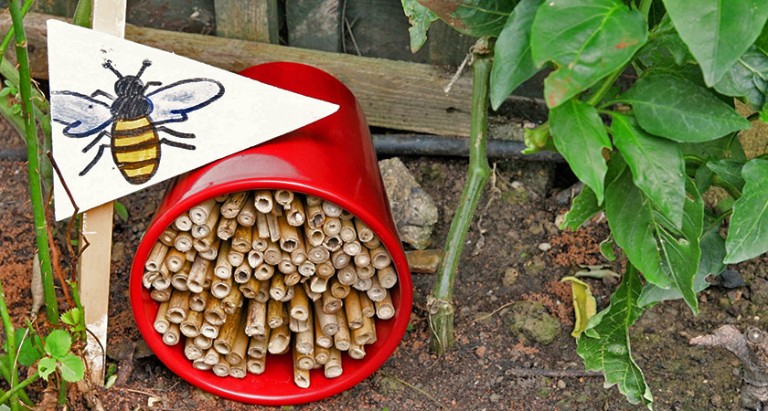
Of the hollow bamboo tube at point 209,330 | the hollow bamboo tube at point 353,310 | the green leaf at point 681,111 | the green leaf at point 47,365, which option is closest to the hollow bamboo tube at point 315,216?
the hollow bamboo tube at point 353,310

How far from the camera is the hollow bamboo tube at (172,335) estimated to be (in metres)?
1.98

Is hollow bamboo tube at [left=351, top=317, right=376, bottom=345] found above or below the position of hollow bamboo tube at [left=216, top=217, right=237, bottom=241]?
below

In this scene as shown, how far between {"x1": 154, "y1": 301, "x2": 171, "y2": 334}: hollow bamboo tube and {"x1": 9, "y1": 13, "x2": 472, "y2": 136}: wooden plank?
82cm

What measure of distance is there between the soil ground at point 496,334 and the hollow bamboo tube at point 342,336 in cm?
16

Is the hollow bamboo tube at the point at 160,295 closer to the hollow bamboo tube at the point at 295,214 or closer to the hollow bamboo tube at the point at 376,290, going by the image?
the hollow bamboo tube at the point at 295,214

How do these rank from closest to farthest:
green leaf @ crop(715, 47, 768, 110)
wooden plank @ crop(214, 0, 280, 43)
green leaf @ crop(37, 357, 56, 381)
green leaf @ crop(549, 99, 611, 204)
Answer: green leaf @ crop(549, 99, 611, 204), green leaf @ crop(715, 47, 768, 110), green leaf @ crop(37, 357, 56, 381), wooden plank @ crop(214, 0, 280, 43)

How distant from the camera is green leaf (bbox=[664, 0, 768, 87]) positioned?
1.21 metres

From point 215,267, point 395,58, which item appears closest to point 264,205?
point 215,267

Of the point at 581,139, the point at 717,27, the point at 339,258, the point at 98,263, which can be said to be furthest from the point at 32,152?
the point at 717,27

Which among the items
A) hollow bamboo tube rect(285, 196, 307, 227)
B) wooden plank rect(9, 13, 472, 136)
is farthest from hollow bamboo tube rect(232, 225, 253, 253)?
wooden plank rect(9, 13, 472, 136)

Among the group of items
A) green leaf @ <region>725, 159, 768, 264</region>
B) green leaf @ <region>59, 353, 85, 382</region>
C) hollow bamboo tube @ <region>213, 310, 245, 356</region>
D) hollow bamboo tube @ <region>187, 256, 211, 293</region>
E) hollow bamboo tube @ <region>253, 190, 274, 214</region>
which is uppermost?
green leaf @ <region>725, 159, 768, 264</region>

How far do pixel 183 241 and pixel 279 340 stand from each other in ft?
1.06

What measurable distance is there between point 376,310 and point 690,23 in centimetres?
100

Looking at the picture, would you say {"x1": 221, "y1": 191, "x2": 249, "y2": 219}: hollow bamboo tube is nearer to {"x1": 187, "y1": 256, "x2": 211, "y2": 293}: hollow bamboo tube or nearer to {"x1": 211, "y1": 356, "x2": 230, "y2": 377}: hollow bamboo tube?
{"x1": 187, "y1": 256, "x2": 211, "y2": 293}: hollow bamboo tube
